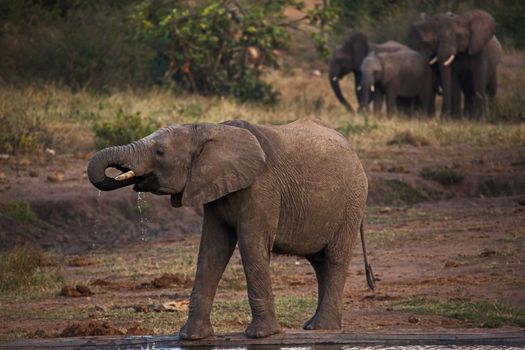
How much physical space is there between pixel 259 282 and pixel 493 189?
350 inches

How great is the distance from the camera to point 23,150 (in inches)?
617

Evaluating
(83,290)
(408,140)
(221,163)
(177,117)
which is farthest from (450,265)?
(177,117)

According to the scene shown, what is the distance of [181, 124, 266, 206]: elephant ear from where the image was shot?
7223 mm

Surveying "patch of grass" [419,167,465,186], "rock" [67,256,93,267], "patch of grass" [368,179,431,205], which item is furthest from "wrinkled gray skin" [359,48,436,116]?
"rock" [67,256,93,267]

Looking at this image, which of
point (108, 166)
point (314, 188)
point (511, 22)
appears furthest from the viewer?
point (511, 22)

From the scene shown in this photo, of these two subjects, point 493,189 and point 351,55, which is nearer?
point 493,189

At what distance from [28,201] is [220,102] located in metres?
8.29

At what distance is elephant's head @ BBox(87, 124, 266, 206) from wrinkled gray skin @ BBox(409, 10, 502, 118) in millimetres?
16259

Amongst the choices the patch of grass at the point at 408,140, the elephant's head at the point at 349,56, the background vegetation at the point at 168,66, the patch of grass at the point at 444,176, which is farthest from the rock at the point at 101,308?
the elephant's head at the point at 349,56

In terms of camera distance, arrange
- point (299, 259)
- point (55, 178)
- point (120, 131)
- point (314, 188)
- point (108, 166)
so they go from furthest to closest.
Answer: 1. point (120, 131)
2. point (55, 178)
3. point (299, 259)
4. point (314, 188)
5. point (108, 166)

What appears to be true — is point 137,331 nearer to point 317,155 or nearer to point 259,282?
point 259,282

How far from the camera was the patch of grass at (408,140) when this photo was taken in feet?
59.3

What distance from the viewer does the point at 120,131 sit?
53.5 ft

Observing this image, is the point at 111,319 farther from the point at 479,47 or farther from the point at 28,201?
the point at 479,47
